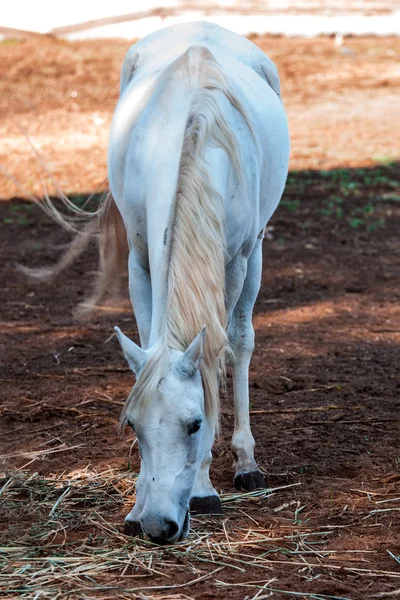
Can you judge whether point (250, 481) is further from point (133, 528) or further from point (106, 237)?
point (106, 237)

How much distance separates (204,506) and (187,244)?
40.1 inches

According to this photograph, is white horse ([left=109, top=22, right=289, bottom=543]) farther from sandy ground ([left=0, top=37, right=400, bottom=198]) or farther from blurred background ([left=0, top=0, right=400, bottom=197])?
sandy ground ([left=0, top=37, right=400, bottom=198])

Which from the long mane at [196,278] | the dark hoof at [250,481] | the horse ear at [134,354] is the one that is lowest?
the dark hoof at [250,481]

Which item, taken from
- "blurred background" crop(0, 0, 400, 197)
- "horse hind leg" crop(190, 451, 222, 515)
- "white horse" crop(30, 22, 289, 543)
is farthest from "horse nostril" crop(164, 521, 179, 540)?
"blurred background" crop(0, 0, 400, 197)

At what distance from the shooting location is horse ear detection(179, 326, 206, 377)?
8.93ft

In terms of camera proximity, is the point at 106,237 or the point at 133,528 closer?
the point at 133,528

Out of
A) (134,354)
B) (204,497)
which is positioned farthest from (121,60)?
(134,354)

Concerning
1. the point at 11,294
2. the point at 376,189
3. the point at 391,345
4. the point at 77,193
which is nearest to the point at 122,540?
the point at 391,345

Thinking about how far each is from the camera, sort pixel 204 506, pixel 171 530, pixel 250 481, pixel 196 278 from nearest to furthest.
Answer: pixel 171 530
pixel 196 278
pixel 204 506
pixel 250 481

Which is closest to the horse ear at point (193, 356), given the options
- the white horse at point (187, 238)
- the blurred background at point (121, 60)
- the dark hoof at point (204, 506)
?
the white horse at point (187, 238)

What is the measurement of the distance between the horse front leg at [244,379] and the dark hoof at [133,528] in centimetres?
73

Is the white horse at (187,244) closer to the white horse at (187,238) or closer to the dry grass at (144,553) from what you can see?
the white horse at (187,238)

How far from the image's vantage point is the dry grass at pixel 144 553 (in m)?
2.71

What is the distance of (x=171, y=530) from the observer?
2711mm
